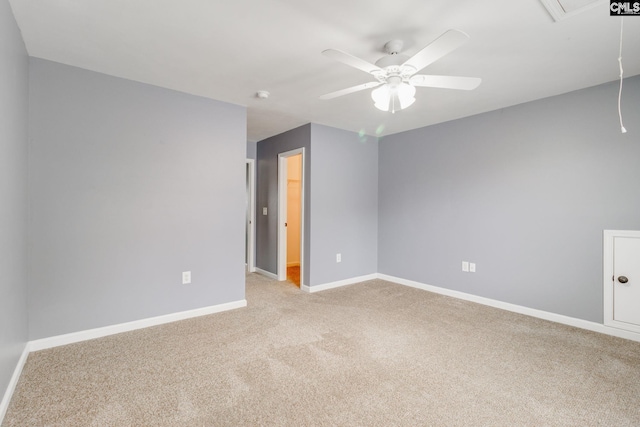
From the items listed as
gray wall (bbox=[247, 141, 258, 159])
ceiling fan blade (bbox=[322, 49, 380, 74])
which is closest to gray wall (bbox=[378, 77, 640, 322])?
ceiling fan blade (bbox=[322, 49, 380, 74])

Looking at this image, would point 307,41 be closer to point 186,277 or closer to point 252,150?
point 186,277

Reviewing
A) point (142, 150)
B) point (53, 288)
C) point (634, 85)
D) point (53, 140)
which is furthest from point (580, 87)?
point (53, 288)

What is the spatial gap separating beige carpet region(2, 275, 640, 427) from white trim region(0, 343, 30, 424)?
0.04 meters

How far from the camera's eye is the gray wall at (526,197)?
9.01 feet

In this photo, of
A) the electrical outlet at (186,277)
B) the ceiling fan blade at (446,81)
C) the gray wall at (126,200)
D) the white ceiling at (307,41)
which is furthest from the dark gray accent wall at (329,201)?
the ceiling fan blade at (446,81)

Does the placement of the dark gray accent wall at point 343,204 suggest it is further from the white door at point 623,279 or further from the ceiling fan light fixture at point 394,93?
the white door at point 623,279

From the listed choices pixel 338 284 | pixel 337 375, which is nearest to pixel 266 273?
pixel 338 284

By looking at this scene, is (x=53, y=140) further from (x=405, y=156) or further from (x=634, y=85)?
(x=634, y=85)

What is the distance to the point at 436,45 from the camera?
154 cm

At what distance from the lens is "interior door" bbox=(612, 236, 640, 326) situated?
2605 millimetres

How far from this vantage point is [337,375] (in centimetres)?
203

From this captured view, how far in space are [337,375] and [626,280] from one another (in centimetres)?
280

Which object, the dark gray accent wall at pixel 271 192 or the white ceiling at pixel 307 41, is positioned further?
the dark gray accent wall at pixel 271 192

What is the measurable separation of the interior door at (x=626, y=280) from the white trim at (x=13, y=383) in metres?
4.64
